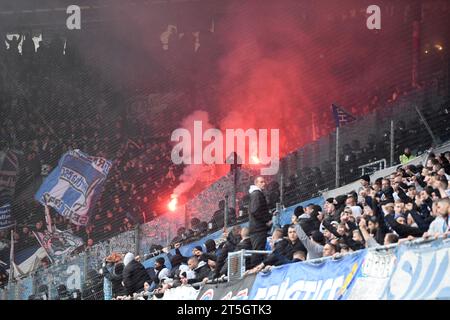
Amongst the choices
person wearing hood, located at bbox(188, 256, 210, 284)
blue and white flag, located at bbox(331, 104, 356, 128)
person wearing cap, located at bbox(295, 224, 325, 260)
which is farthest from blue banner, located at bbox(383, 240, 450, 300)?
blue and white flag, located at bbox(331, 104, 356, 128)

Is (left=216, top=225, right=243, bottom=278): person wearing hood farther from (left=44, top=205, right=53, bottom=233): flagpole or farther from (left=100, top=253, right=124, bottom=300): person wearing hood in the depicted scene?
(left=44, top=205, right=53, bottom=233): flagpole

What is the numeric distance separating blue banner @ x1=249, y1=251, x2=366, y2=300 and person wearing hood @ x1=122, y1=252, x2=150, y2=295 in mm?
2076

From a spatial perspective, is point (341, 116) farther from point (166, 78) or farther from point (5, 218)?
point (5, 218)

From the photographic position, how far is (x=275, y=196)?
28.6 feet

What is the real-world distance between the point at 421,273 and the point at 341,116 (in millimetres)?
5601

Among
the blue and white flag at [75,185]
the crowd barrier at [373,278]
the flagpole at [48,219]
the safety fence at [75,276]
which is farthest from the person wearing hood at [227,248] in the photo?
the flagpole at [48,219]

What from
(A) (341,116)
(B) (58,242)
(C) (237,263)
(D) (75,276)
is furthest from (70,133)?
(C) (237,263)

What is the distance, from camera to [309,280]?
16.6 ft

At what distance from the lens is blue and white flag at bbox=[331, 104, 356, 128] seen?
31.9 ft

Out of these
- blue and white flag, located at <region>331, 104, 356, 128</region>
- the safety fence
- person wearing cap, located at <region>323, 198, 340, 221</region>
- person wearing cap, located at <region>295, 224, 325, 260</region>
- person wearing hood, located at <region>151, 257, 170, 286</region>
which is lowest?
the safety fence

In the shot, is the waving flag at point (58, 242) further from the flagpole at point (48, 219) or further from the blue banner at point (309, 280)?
the blue banner at point (309, 280)

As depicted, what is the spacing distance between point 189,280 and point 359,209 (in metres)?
1.49
